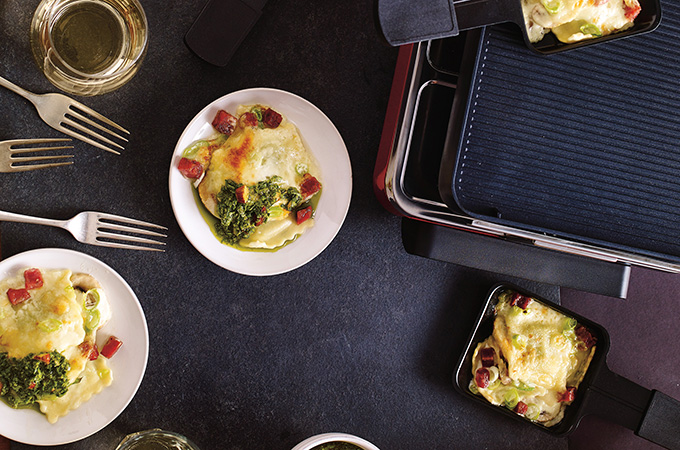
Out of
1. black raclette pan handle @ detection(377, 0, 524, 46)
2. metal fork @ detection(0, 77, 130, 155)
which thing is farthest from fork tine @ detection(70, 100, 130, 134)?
black raclette pan handle @ detection(377, 0, 524, 46)

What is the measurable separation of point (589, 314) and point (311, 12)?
1.70m

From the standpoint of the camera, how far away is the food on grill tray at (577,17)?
1557mm

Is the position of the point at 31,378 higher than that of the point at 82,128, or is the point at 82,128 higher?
the point at 82,128

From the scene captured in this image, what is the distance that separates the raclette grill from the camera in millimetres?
1551

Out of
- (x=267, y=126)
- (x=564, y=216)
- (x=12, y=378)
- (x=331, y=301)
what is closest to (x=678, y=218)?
(x=564, y=216)

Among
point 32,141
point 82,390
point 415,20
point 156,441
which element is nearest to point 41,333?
point 82,390

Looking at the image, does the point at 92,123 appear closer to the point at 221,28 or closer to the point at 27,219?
the point at 27,219

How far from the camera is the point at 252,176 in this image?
196cm

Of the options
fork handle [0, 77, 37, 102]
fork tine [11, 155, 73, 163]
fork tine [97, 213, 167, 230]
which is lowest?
fork tine [97, 213, 167, 230]

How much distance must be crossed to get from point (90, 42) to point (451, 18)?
1357 mm

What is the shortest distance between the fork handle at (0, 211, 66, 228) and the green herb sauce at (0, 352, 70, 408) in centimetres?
45

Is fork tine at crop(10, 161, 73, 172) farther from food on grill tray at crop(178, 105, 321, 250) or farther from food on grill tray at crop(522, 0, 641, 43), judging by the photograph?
food on grill tray at crop(522, 0, 641, 43)

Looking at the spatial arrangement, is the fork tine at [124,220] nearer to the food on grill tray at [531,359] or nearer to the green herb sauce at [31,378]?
the green herb sauce at [31,378]

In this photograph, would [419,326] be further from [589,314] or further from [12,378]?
[12,378]
